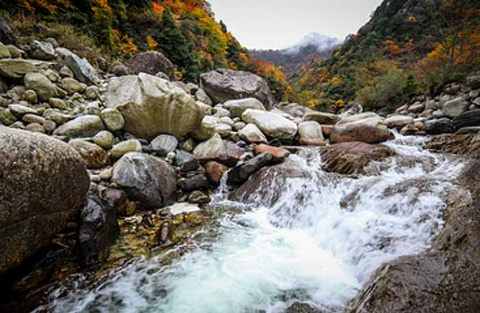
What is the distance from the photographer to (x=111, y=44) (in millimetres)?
8500

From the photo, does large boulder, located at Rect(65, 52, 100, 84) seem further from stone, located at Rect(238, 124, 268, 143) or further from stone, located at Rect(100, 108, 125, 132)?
stone, located at Rect(238, 124, 268, 143)

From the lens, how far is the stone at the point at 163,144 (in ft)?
14.8

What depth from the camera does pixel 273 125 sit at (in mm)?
6098

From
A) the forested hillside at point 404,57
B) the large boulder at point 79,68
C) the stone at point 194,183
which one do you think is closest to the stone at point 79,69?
the large boulder at point 79,68

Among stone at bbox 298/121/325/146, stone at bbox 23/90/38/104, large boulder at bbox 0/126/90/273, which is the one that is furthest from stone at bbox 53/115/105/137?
stone at bbox 298/121/325/146

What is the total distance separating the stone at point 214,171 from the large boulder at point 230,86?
5.98m

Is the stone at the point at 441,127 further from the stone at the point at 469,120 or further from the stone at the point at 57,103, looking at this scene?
the stone at the point at 57,103

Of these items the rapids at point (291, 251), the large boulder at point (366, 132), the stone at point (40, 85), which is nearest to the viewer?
the rapids at point (291, 251)

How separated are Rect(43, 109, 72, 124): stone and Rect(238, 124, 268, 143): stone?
12.8 feet

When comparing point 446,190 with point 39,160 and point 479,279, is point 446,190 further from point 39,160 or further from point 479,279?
point 39,160

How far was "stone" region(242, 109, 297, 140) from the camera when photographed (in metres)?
6.03

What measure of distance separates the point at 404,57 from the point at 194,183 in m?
32.3

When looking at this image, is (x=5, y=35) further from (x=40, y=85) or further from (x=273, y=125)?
(x=273, y=125)

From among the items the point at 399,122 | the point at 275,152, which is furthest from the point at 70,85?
the point at 399,122
